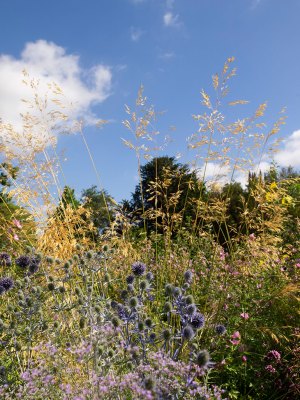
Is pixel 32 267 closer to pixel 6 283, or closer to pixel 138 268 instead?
pixel 6 283

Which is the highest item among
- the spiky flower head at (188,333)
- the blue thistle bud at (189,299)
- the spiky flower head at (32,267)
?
the spiky flower head at (32,267)

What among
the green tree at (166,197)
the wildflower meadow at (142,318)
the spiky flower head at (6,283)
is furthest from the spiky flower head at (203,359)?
the green tree at (166,197)

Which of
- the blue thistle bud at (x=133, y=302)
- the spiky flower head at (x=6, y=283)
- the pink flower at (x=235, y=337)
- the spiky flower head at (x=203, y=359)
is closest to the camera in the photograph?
the spiky flower head at (x=203, y=359)

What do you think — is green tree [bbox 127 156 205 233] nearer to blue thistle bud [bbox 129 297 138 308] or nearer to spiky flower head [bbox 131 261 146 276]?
spiky flower head [bbox 131 261 146 276]

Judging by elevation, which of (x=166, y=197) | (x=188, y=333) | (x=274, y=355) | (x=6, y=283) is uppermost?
(x=166, y=197)

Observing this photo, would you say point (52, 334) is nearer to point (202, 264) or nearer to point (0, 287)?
point (0, 287)

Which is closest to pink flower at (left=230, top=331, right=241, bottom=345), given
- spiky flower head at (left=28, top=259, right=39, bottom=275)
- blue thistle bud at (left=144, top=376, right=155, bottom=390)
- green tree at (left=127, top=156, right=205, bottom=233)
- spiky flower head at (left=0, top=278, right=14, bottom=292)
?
green tree at (left=127, top=156, right=205, bottom=233)

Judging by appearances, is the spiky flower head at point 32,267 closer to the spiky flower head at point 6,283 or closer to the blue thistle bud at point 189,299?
the spiky flower head at point 6,283

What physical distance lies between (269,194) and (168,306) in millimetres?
3003

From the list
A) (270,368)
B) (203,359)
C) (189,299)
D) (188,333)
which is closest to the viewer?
(203,359)

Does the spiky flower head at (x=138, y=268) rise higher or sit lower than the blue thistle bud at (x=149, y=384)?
higher

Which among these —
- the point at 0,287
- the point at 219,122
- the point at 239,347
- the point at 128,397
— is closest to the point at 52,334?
the point at 0,287

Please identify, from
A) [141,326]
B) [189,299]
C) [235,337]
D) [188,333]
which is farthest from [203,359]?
[235,337]

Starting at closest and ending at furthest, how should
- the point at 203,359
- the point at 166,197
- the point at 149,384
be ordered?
the point at 149,384 < the point at 203,359 < the point at 166,197
